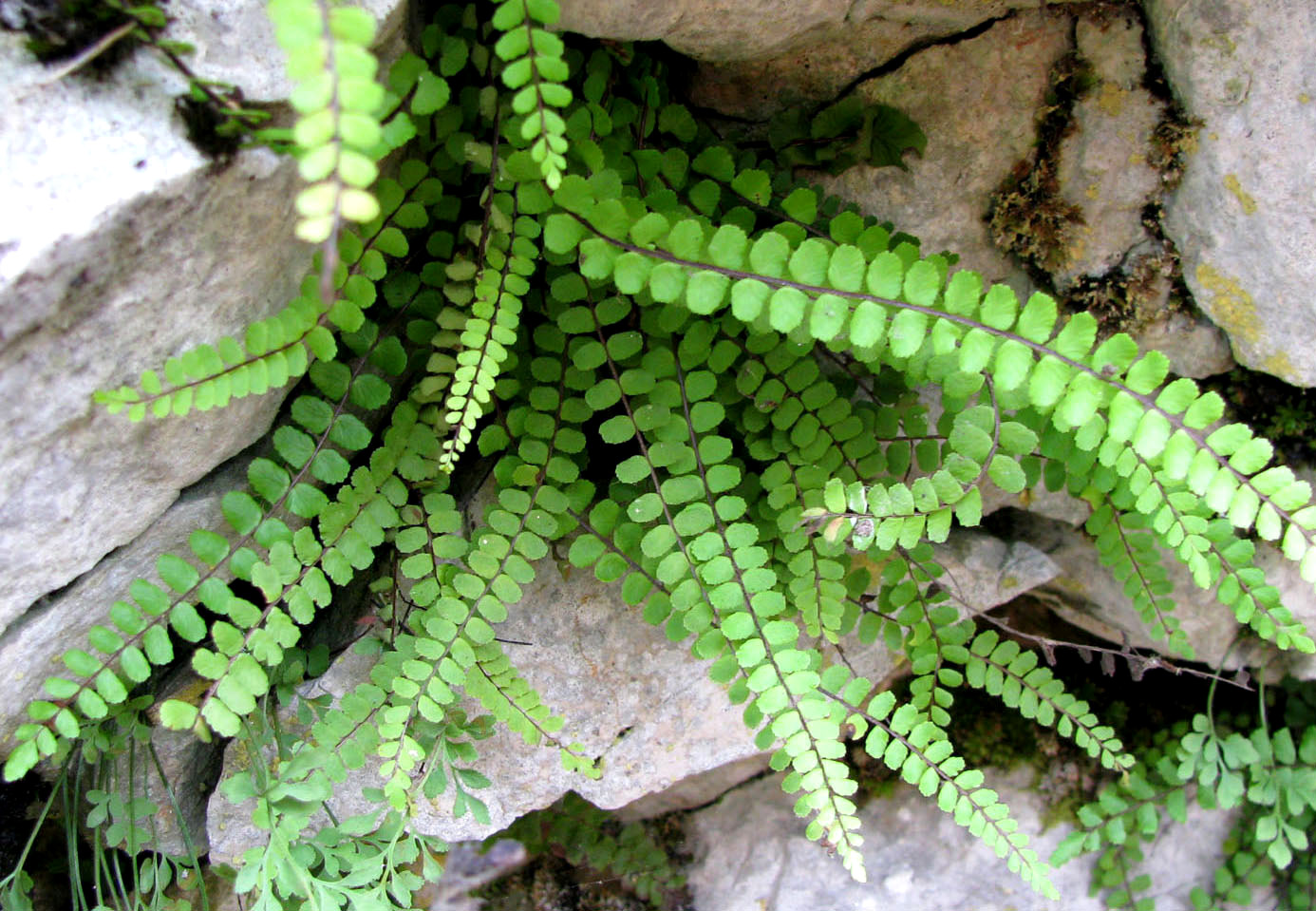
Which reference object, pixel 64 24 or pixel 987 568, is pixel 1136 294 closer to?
pixel 987 568

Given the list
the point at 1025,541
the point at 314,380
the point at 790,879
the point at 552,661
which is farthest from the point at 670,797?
the point at 314,380

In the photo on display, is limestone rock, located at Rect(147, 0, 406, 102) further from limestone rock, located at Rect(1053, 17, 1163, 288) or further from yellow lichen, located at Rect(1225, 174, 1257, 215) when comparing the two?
yellow lichen, located at Rect(1225, 174, 1257, 215)

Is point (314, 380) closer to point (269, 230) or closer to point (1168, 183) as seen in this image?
point (269, 230)

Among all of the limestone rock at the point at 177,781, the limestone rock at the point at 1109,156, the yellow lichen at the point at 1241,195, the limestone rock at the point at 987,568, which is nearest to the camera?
the yellow lichen at the point at 1241,195

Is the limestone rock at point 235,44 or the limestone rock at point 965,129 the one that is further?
the limestone rock at point 965,129

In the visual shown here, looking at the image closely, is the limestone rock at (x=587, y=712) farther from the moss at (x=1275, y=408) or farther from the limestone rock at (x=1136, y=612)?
the moss at (x=1275, y=408)

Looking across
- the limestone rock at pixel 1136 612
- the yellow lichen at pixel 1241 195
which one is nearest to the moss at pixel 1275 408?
the limestone rock at pixel 1136 612
